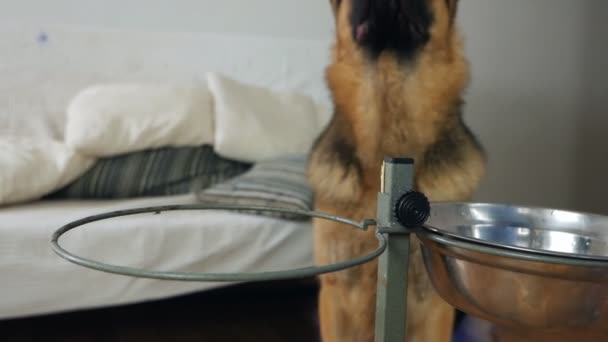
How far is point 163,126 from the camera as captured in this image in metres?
1.50

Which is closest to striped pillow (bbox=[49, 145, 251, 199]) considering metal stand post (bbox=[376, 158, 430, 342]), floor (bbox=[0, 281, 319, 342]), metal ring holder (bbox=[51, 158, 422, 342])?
floor (bbox=[0, 281, 319, 342])

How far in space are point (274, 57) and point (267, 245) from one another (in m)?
0.92

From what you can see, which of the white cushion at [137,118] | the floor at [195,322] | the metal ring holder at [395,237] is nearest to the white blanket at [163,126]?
the white cushion at [137,118]

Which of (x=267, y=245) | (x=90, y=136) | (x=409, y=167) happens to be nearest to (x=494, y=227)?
(x=409, y=167)

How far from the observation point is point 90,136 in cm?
139

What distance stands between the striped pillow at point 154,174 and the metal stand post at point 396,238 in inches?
44.7

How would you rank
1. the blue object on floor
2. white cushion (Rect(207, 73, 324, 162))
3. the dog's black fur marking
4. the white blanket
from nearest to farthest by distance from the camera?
the dog's black fur marking → the blue object on floor → the white blanket → white cushion (Rect(207, 73, 324, 162))

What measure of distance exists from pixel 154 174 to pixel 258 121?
36 cm

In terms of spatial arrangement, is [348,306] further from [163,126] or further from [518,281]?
[163,126]

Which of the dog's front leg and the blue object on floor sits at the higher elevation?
the dog's front leg

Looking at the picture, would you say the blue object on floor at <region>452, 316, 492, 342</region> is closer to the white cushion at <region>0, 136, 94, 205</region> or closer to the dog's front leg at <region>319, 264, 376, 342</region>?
the dog's front leg at <region>319, 264, 376, 342</region>

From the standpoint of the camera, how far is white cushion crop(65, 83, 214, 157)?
4.63 feet

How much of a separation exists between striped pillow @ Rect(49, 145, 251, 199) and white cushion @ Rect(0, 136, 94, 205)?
4 centimetres

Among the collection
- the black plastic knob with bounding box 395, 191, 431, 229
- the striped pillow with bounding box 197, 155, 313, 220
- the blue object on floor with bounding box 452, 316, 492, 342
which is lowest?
the blue object on floor with bounding box 452, 316, 492, 342
